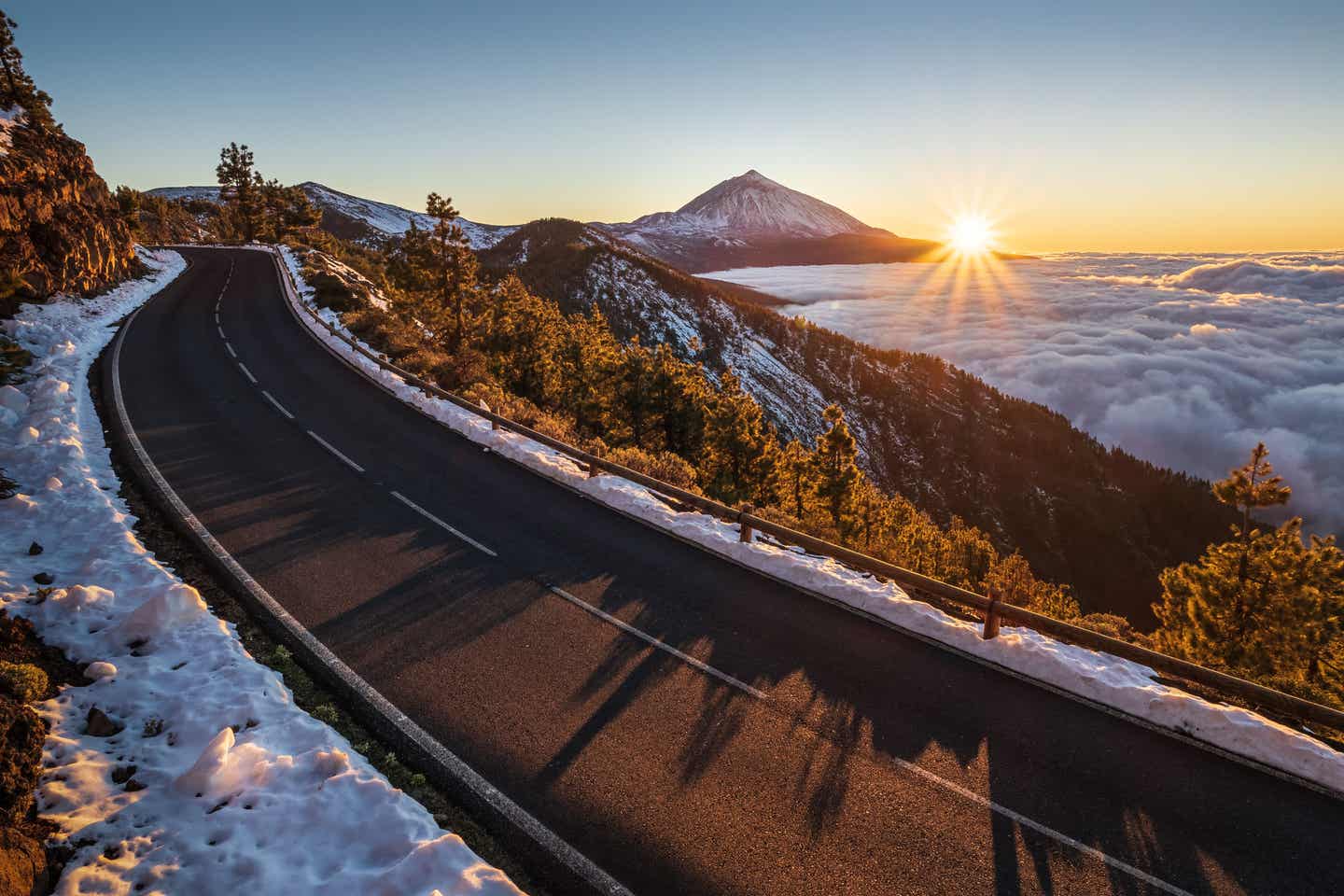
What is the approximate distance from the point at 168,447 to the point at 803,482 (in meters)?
31.8

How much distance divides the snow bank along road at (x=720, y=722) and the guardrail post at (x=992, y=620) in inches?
23.6

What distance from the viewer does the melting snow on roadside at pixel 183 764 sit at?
14.3ft

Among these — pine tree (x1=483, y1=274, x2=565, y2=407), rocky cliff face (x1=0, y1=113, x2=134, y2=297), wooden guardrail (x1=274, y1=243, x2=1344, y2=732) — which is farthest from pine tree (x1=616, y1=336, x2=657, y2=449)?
rocky cliff face (x1=0, y1=113, x2=134, y2=297)

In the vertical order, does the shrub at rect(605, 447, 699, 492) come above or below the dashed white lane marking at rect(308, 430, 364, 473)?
below

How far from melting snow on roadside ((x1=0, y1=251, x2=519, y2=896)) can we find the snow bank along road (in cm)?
104

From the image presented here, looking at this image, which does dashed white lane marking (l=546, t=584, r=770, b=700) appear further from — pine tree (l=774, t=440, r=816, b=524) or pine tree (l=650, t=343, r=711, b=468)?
pine tree (l=774, t=440, r=816, b=524)

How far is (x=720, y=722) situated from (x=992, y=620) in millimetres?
4395

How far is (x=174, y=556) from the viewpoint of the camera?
8.88 m

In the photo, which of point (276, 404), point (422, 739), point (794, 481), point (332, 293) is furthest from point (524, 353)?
point (422, 739)

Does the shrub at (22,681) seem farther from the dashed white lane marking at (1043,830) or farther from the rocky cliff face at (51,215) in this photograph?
the rocky cliff face at (51,215)

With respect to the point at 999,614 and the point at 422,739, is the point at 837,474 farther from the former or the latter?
the point at 422,739

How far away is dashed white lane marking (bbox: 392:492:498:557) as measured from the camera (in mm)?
10256

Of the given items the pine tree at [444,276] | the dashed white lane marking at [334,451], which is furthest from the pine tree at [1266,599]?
the pine tree at [444,276]

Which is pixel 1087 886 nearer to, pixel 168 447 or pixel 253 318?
pixel 168 447
